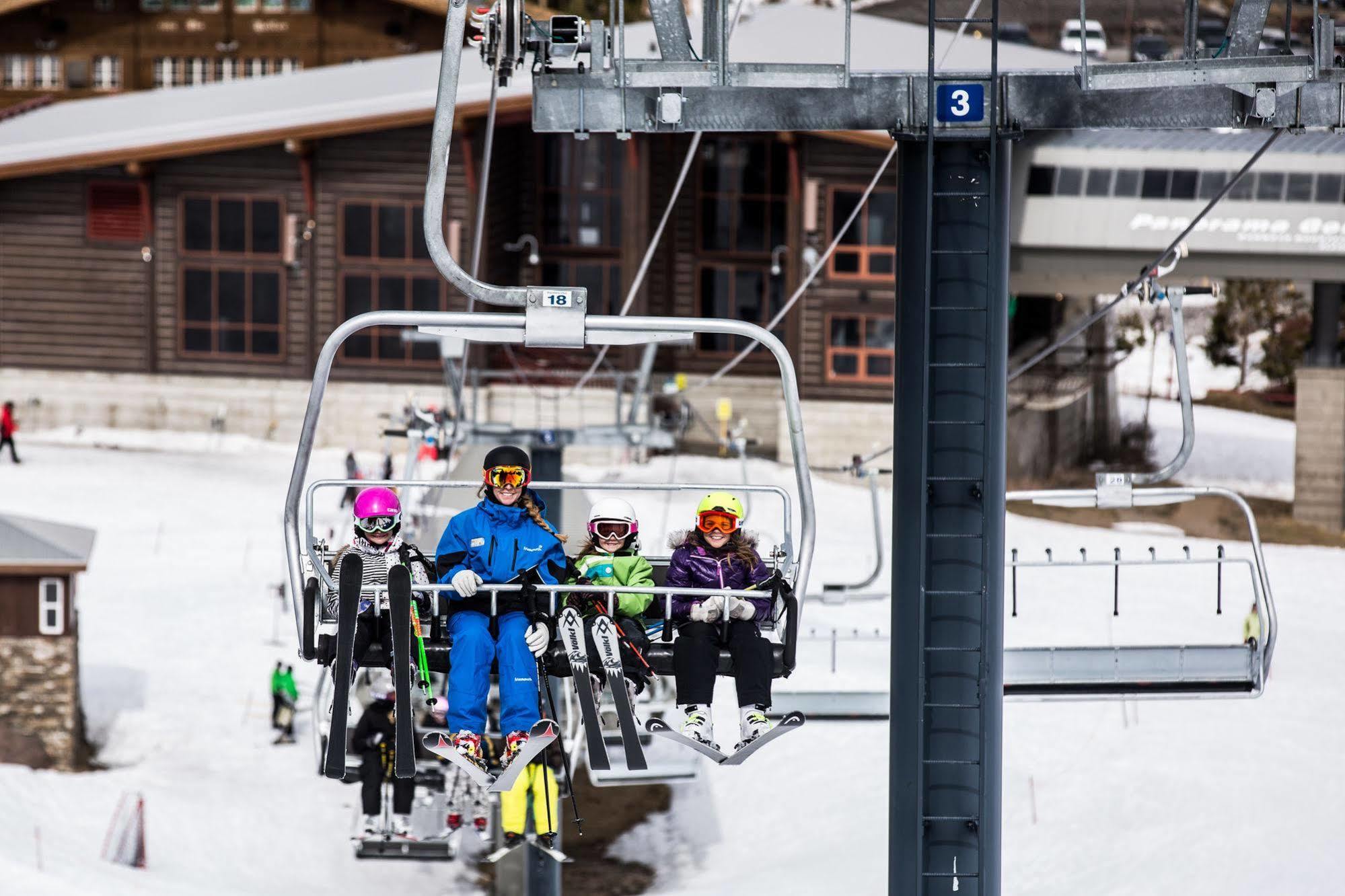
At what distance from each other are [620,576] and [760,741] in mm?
955

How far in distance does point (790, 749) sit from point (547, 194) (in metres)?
15.1

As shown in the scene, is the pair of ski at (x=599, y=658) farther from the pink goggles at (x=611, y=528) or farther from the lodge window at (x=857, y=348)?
the lodge window at (x=857, y=348)

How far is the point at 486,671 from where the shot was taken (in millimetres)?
7824

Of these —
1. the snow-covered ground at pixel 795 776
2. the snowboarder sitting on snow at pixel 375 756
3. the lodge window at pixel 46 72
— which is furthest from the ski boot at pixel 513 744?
the lodge window at pixel 46 72

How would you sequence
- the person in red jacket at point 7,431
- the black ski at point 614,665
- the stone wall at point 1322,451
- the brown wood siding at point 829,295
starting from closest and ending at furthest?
the black ski at point 614,665, the person in red jacket at point 7,431, the brown wood siding at point 829,295, the stone wall at point 1322,451

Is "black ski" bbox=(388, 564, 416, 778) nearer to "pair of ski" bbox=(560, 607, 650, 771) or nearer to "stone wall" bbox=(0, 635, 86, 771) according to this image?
"pair of ski" bbox=(560, 607, 650, 771)

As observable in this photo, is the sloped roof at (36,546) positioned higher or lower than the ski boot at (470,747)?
lower

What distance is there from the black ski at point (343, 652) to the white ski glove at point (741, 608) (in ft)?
4.89

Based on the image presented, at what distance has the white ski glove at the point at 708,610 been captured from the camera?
8.11 m

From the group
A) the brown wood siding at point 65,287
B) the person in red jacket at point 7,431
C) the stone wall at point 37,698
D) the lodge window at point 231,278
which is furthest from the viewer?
the brown wood siding at point 65,287

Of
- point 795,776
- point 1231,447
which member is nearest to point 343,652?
point 795,776

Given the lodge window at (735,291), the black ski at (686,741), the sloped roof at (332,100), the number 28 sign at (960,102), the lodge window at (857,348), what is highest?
the sloped roof at (332,100)

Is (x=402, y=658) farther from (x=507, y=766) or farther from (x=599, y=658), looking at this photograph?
(x=599, y=658)

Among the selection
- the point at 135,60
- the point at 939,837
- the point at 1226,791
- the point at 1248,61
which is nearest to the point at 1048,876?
the point at 1226,791
